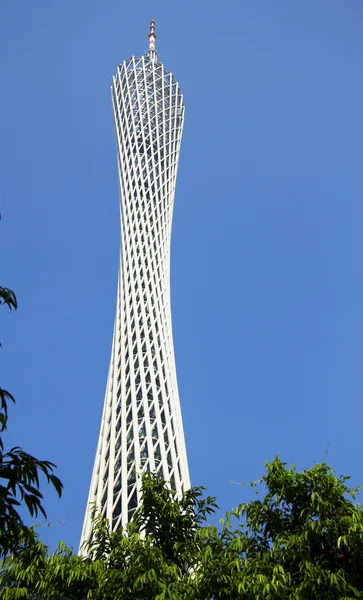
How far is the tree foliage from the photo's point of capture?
33.2 ft

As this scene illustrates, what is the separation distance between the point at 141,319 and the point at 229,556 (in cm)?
1496

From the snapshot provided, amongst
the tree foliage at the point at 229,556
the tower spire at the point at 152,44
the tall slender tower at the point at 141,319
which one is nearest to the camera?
the tree foliage at the point at 229,556

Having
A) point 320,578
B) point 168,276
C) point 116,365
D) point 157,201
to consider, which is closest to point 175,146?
point 157,201

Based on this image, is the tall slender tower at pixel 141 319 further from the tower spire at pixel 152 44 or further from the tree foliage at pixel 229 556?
the tree foliage at pixel 229 556

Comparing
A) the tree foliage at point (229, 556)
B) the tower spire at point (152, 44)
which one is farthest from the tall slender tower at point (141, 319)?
the tree foliage at point (229, 556)

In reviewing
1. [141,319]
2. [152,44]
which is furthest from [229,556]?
[152,44]

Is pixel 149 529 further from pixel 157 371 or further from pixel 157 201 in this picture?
pixel 157 201

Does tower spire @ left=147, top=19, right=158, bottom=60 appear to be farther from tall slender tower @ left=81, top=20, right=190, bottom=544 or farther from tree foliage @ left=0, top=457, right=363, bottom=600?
tree foliage @ left=0, top=457, right=363, bottom=600

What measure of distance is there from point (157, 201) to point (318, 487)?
705 inches

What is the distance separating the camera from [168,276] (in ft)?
89.3

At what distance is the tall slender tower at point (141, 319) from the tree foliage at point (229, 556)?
8059 mm

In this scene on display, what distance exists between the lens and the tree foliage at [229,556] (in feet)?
33.2

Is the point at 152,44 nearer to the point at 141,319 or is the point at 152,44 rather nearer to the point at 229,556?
the point at 141,319

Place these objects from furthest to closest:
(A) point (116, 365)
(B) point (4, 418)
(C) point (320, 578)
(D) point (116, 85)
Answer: (D) point (116, 85) < (A) point (116, 365) < (C) point (320, 578) < (B) point (4, 418)
